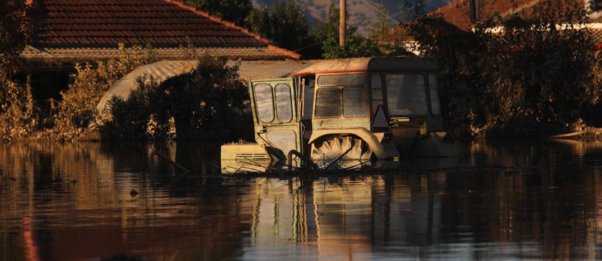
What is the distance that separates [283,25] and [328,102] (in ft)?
157

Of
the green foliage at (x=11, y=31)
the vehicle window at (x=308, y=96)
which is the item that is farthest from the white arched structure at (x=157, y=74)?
the vehicle window at (x=308, y=96)

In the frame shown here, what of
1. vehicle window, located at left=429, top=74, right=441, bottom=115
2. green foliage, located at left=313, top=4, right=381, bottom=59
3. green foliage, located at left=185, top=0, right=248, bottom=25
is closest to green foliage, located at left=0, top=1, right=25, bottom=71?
vehicle window, located at left=429, top=74, right=441, bottom=115

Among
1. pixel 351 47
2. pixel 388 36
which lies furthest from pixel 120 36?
pixel 388 36

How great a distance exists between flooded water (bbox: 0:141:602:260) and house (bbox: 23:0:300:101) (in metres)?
25.5

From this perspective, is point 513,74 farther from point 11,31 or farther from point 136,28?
point 136,28

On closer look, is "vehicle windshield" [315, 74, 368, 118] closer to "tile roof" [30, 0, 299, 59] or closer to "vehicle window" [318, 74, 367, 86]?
"vehicle window" [318, 74, 367, 86]

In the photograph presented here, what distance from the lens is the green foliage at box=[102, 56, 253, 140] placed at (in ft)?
154

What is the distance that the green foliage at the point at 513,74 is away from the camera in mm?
44375

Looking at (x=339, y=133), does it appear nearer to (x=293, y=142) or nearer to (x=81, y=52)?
(x=293, y=142)

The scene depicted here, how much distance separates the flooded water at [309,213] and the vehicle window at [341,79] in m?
2.00

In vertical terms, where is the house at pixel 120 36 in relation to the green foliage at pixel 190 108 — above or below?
above

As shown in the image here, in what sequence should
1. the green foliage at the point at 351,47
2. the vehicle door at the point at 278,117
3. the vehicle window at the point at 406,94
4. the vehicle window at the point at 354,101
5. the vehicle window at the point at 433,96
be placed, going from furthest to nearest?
the green foliage at the point at 351,47, the vehicle window at the point at 433,96, the vehicle window at the point at 406,94, the vehicle window at the point at 354,101, the vehicle door at the point at 278,117

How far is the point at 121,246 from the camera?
48.9ft

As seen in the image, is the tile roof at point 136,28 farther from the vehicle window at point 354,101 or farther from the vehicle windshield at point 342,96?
the vehicle window at point 354,101
